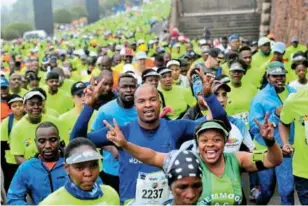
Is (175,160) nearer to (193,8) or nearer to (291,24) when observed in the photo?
(291,24)

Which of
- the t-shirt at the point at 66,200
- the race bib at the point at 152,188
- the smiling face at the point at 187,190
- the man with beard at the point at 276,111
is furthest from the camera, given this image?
the man with beard at the point at 276,111

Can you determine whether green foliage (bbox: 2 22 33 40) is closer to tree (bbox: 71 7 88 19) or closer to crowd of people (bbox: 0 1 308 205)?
tree (bbox: 71 7 88 19)

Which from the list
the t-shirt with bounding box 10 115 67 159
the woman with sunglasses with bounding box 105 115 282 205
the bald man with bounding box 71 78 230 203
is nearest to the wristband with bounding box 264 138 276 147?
the woman with sunglasses with bounding box 105 115 282 205

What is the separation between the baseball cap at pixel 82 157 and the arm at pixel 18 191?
1.06 meters

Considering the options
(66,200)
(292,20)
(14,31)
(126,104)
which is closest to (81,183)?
(66,200)

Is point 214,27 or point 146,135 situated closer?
point 146,135

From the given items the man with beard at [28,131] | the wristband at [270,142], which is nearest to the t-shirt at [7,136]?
the man with beard at [28,131]

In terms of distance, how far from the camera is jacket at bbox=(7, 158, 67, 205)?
200 inches

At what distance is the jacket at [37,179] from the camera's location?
16.7 feet

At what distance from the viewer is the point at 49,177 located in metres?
5.13

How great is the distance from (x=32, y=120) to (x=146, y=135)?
2.29m

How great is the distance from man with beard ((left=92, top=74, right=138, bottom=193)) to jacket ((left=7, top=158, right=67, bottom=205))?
1072 mm

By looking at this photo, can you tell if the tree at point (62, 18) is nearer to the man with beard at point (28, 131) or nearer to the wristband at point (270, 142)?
the man with beard at point (28, 131)

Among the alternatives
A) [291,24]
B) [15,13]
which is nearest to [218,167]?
[291,24]
